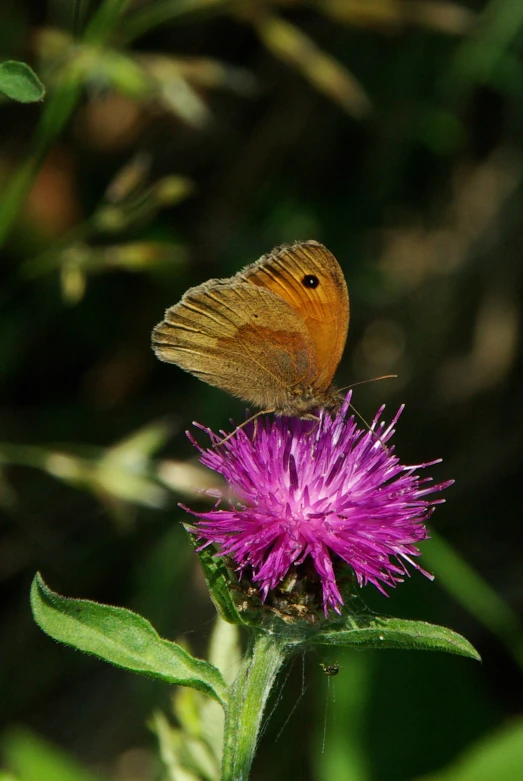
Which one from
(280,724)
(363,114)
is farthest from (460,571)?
(363,114)

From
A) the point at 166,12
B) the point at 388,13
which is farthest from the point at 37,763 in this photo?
the point at 388,13

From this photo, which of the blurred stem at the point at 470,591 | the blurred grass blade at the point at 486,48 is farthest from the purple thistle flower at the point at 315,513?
the blurred grass blade at the point at 486,48

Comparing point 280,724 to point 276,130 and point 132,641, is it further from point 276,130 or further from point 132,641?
point 276,130

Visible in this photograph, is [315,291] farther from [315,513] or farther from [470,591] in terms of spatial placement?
[470,591]

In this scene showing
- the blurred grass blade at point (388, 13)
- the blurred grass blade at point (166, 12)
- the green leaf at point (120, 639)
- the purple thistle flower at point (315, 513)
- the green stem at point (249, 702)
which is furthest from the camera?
the blurred grass blade at point (388, 13)

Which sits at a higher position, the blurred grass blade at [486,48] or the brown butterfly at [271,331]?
the blurred grass blade at [486,48]

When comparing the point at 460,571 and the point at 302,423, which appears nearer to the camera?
the point at 302,423

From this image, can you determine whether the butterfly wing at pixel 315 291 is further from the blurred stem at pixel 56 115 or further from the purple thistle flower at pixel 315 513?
the blurred stem at pixel 56 115
